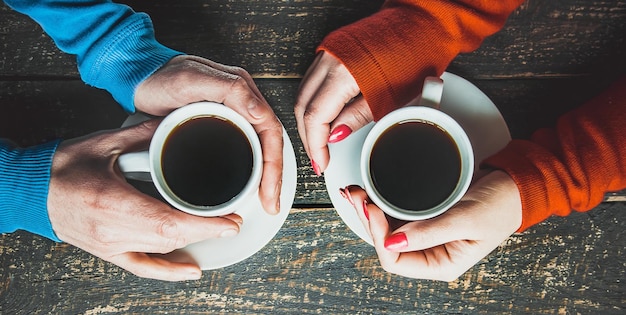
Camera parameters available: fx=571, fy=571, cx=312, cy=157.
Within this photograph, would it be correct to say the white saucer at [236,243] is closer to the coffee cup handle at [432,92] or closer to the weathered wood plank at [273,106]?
the weathered wood plank at [273,106]

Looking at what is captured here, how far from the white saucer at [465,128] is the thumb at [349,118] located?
34 mm

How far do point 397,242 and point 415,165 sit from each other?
0.36ft

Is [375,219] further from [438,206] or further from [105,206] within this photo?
[105,206]

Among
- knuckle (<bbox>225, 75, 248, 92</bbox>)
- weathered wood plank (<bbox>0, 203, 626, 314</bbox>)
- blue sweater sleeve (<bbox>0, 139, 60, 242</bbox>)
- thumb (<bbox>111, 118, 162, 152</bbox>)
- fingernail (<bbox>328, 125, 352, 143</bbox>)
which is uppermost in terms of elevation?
knuckle (<bbox>225, 75, 248, 92</bbox>)

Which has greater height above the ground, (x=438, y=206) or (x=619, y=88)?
(x=619, y=88)

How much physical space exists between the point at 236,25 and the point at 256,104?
0.84ft

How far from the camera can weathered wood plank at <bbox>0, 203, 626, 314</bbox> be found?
0.97 m

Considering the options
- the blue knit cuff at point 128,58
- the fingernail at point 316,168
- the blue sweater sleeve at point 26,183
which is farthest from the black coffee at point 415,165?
the blue sweater sleeve at point 26,183

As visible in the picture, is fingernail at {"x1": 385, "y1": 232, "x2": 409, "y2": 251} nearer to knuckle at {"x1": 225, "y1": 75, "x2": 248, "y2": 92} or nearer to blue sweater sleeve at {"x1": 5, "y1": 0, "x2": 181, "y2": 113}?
knuckle at {"x1": 225, "y1": 75, "x2": 248, "y2": 92}

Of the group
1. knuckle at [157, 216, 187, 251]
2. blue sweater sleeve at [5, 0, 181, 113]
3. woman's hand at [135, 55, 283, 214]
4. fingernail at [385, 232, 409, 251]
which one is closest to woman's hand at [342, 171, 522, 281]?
fingernail at [385, 232, 409, 251]

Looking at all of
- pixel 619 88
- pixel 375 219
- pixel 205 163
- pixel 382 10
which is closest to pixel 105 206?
pixel 205 163

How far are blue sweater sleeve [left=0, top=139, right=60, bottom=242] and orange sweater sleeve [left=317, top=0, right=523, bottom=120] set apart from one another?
1.41 ft

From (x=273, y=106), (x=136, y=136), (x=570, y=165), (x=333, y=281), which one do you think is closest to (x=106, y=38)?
(x=136, y=136)

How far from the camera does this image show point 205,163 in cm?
78
